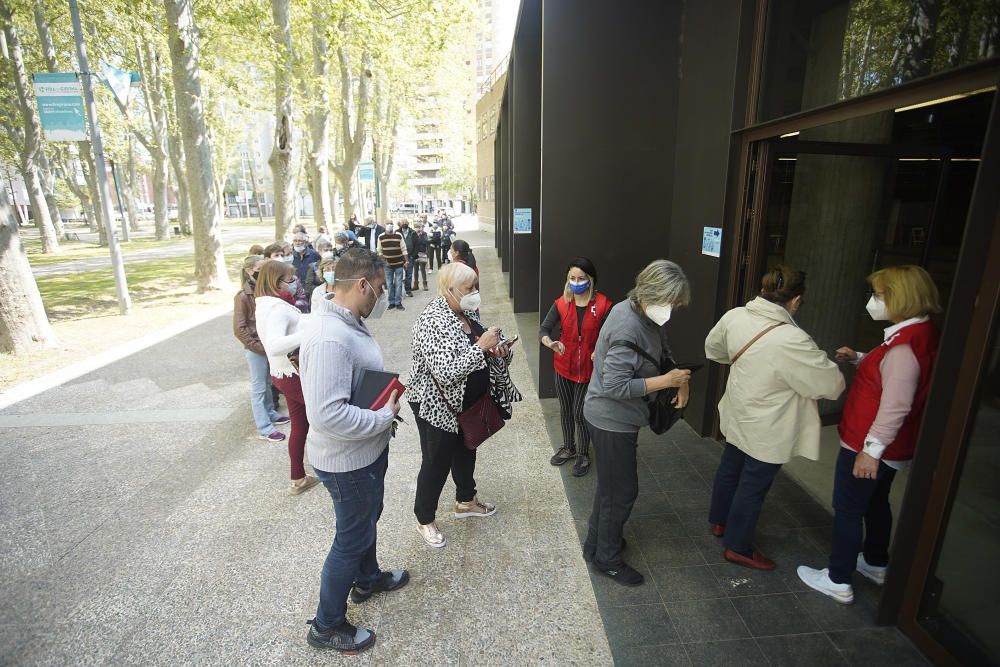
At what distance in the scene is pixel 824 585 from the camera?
9.55ft

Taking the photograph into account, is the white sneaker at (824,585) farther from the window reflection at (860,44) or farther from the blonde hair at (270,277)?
the blonde hair at (270,277)

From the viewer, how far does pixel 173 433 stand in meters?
5.20

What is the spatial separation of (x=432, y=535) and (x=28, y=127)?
2145cm

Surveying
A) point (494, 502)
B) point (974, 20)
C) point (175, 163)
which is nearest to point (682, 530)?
point (494, 502)

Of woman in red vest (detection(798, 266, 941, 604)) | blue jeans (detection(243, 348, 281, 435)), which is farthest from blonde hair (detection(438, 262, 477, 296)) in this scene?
blue jeans (detection(243, 348, 281, 435))

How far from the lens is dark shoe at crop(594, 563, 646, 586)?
3.01 meters

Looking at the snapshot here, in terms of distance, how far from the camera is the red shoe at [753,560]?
311cm

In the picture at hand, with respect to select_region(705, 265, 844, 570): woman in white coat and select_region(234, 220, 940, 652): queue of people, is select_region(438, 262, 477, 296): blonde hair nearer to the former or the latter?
select_region(234, 220, 940, 652): queue of people

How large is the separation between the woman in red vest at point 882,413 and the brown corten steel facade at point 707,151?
0.54ft

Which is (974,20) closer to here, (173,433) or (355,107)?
(173,433)

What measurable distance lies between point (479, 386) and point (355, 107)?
23.6m

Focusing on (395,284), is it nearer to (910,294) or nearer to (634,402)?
(634,402)

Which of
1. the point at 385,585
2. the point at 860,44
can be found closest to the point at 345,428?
the point at 385,585

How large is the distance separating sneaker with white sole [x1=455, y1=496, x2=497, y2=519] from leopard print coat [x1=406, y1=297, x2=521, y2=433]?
958 millimetres
